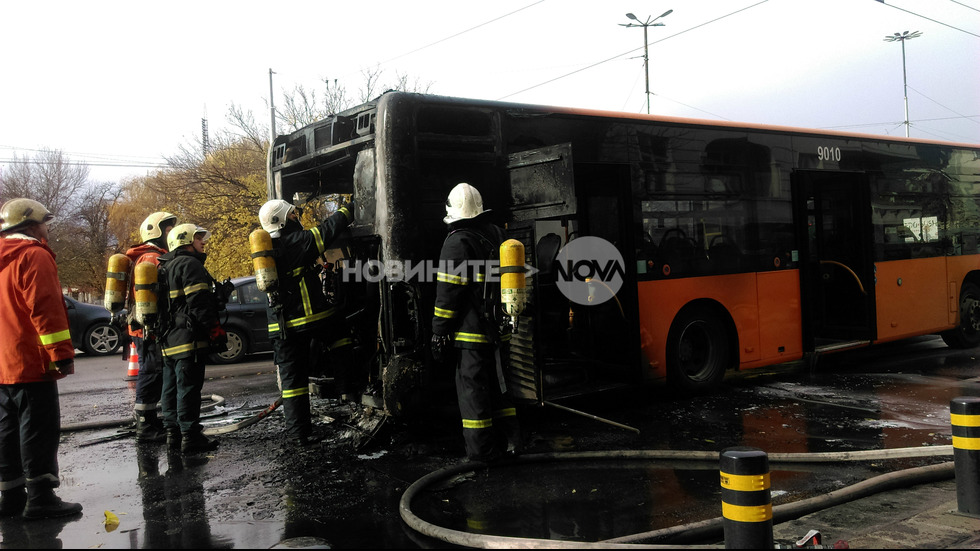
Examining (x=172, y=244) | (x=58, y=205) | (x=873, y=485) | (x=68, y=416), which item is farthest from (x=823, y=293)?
(x=58, y=205)

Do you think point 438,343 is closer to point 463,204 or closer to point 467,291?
point 467,291

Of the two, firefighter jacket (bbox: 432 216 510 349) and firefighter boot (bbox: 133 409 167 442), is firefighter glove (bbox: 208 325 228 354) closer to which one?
firefighter boot (bbox: 133 409 167 442)

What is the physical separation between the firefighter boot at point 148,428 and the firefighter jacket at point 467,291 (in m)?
3.34

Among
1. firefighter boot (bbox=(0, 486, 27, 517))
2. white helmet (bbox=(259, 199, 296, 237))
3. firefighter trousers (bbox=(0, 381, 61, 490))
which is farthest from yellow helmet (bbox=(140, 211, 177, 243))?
firefighter boot (bbox=(0, 486, 27, 517))

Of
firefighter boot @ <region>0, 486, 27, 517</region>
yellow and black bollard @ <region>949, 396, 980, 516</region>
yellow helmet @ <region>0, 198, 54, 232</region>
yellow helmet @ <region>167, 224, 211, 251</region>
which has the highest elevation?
yellow helmet @ <region>0, 198, 54, 232</region>

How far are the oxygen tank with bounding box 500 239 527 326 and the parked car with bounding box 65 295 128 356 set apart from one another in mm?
12446

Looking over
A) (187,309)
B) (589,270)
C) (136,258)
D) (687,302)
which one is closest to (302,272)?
(187,309)

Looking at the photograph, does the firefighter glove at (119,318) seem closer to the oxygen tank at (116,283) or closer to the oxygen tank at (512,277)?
the oxygen tank at (116,283)

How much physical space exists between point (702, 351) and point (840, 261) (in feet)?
9.83

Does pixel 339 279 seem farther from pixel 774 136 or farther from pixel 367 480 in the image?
pixel 774 136

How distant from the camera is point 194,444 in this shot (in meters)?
6.04

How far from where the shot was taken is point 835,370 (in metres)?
9.20

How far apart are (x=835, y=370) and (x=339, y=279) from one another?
6806 mm

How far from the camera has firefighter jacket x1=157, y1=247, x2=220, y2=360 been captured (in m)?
6.16
